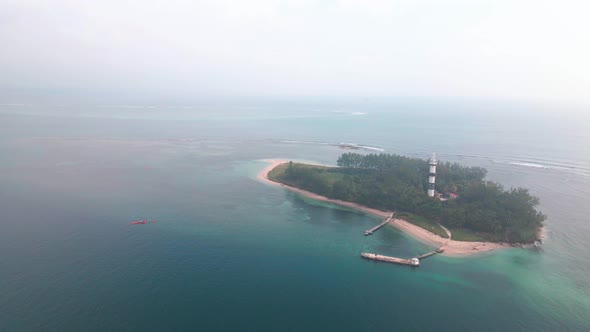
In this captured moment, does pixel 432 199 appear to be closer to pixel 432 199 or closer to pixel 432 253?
pixel 432 199

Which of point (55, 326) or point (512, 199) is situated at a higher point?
point (512, 199)

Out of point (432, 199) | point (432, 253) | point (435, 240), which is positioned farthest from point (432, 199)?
point (432, 253)

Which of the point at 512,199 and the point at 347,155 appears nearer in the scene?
the point at 512,199

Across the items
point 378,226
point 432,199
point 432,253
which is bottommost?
point 432,253

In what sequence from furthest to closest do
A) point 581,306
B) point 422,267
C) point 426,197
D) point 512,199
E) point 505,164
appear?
point 505,164, point 426,197, point 512,199, point 422,267, point 581,306

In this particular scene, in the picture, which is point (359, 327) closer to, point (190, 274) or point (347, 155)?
point (190, 274)

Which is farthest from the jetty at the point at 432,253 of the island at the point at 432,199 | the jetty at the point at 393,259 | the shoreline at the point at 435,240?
the jetty at the point at 393,259

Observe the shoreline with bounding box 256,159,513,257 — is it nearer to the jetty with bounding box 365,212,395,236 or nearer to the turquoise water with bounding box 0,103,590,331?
the jetty with bounding box 365,212,395,236

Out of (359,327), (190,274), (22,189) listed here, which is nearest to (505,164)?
(359,327)
